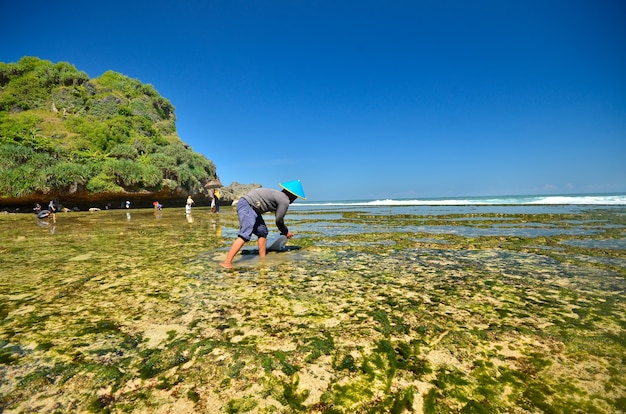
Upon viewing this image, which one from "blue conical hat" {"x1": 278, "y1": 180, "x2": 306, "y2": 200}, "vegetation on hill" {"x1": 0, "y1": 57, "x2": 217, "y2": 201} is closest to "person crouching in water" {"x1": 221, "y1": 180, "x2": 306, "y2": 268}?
"blue conical hat" {"x1": 278, "y1": 180, "x2": 306, "y2": 200}

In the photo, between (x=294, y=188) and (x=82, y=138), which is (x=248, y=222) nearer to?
(x=294, y=188)

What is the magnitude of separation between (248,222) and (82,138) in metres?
35.8

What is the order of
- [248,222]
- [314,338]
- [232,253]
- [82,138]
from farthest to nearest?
[82,138]
[248,222]
[232,253]
[314,338]

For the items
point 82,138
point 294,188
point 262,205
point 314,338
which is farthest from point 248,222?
point 82,138

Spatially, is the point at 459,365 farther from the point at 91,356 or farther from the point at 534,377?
the point at 91,356

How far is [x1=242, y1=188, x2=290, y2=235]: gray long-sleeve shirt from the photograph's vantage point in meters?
5.66

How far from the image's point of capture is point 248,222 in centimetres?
552

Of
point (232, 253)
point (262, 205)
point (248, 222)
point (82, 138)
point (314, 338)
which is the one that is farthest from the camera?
point (82, 138)

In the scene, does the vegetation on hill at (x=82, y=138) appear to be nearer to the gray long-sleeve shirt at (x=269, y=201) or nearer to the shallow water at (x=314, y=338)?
the shallow water at (x=314, y=338)

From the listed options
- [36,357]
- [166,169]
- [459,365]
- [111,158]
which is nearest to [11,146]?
[111,158]

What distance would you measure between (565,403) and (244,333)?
232 cm

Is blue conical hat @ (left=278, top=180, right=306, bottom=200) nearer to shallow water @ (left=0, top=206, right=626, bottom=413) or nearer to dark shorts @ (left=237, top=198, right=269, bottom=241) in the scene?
dark shorts @ (left=237, top=198, right=269, bottom=241)

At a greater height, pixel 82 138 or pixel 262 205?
pixel 82 138

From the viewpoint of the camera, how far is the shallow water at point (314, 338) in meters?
1.79
